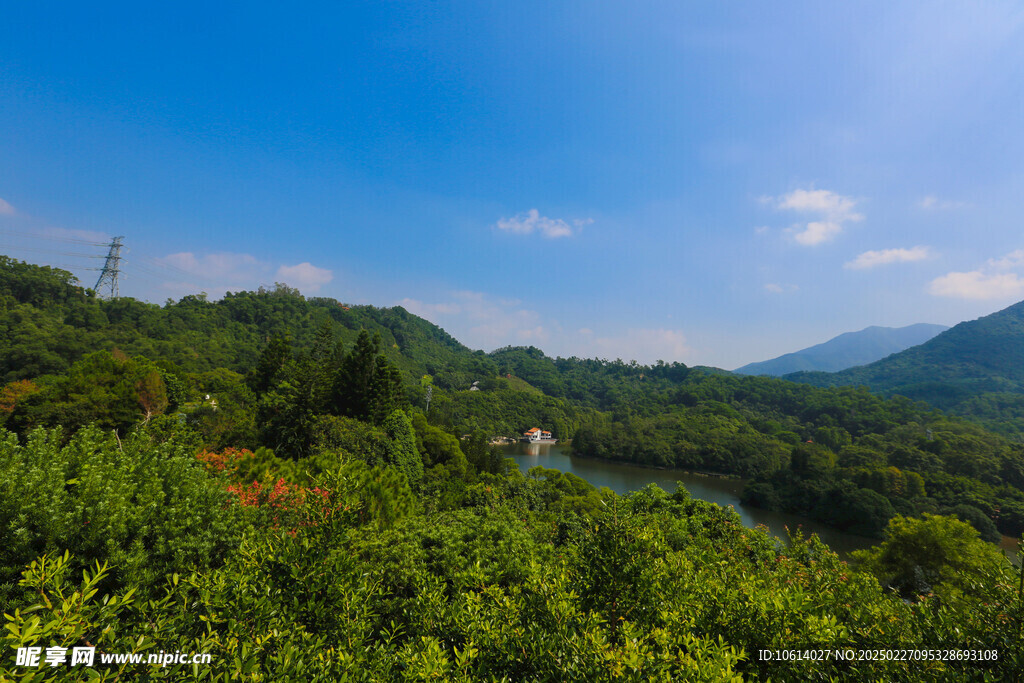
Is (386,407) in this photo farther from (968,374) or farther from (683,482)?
(968,374)

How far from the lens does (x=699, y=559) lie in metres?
8.41

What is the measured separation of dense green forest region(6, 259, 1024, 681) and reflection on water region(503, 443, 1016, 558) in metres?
1.62

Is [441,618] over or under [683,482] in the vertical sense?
over

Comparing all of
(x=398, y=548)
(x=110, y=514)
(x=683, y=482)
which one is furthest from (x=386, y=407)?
(x=683, y=482)

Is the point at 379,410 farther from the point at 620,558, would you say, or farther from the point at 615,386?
the point at 615,386

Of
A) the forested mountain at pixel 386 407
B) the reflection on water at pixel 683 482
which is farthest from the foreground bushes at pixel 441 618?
the reflection on water at pixel 683 482

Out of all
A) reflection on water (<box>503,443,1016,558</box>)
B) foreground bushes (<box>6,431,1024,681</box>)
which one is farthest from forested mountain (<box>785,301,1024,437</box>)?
foreground bushes (<box>6,431,1024,681</box>)

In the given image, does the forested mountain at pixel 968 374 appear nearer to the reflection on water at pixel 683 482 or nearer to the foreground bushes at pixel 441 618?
the reflection on water at pixel 683 482

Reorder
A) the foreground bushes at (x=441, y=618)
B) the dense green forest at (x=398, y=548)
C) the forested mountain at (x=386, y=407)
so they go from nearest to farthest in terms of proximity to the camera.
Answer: the foreground bushes at (x=441, y=618) → the dense green forest at (x=398, y=548) → the forested mountain at (x=386, y=407)

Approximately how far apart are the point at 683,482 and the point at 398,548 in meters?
41.6

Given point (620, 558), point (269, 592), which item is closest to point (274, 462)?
point (269, 592)

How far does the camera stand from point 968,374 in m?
91.8

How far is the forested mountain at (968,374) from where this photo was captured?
6309 centimetres

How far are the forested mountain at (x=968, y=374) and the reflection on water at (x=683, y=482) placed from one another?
140 ft
